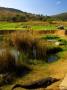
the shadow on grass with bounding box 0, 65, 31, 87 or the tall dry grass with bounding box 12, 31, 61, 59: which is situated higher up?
the tall dry grass with bounding box 12, 31, 61, 59

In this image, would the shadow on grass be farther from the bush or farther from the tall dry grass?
the tall dry grass

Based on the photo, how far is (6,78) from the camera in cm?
1214

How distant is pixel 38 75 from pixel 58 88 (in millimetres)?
2311

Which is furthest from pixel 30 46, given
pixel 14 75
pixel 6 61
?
pixel 14 75

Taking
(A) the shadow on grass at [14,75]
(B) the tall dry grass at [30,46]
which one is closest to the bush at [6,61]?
(A) the shadow on grass at [14,75]

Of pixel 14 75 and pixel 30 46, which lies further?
pixel 30 46

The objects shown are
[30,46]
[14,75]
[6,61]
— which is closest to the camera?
[14,75]

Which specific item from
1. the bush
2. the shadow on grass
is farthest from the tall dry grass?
the bush

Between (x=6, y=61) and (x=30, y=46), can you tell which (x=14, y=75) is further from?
(x=30, y=46)

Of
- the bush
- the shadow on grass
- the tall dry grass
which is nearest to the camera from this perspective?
the shadow on grass

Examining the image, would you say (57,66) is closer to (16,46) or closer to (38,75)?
(38,75)

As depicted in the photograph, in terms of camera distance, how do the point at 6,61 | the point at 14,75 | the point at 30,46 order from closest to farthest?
the point at 14,75 < the point at 6,61 < the point at 30,46

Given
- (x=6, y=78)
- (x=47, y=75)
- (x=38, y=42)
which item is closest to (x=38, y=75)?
(x=47, y=75)

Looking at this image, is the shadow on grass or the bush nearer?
the shadow on grass
